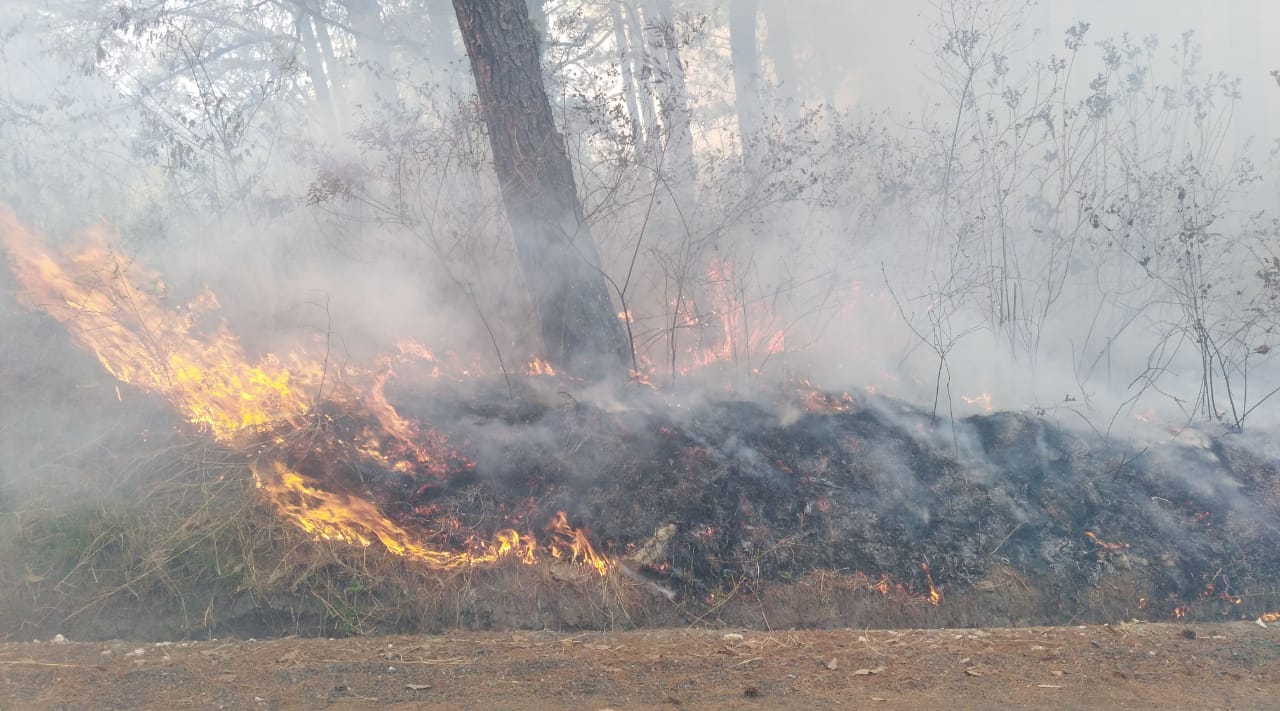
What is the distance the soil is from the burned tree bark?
2.55 meters

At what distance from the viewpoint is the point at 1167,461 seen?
584 centimetres

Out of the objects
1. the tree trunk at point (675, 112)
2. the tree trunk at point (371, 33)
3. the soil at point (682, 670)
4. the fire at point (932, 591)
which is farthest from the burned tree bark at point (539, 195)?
the tree trunk at point (371, 33)

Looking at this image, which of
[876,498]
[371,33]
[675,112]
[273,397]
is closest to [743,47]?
[371,33]

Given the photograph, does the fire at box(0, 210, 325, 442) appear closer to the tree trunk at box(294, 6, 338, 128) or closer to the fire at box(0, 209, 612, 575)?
the fire at box(0, 209, 612, 575)

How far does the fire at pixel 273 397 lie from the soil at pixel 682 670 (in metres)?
0.66

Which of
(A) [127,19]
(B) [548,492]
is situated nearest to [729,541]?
(B) [548,492]

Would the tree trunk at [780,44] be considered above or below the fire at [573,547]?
above

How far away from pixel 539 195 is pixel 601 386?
1.59 meters

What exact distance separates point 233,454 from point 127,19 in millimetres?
4910

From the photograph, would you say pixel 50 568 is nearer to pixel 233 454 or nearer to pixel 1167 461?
pixel 233 454

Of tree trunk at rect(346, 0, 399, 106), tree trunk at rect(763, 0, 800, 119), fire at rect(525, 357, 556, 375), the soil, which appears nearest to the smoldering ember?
fire at rect(525, 357, 556, 375)

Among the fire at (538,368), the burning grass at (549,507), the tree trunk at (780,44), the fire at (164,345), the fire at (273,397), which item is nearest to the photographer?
the burning grass at (549,507)

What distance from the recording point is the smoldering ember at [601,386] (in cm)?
500

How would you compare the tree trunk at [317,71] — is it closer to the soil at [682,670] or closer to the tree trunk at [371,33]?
the tree trunk at [371,33]
